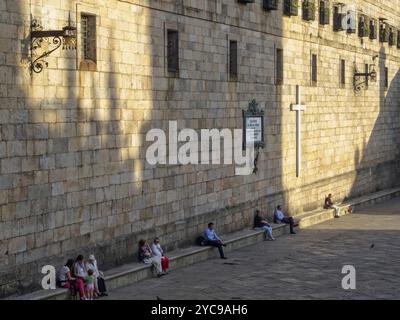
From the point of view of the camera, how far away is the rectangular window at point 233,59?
2806 centimetres

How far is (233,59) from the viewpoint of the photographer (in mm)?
28219

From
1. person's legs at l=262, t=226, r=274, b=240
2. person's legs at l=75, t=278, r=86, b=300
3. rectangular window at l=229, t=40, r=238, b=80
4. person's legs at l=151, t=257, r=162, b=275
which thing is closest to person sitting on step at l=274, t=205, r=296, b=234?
person's legs at l=262, t=226, r=274, b=240

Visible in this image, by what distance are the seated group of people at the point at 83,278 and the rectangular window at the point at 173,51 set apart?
6514 millimetres

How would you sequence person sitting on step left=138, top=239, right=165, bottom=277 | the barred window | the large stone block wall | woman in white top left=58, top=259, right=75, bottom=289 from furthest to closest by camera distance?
the barred window < person sitting on step left=138, top=239, right=165, bottom=277 < woman in white top left=58, top=259, right=75, bottom=289 < the large stone block wall

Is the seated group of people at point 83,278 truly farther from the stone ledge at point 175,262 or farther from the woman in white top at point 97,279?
the stone ledge at point 175,262

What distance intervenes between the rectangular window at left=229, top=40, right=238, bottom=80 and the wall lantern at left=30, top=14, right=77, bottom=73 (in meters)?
9.97

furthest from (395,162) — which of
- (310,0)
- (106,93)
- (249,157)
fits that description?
(106,93)

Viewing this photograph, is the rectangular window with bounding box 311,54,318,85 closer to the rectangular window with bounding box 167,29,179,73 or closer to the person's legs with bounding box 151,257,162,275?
the rectangular window with bounding box 167,29,179,73

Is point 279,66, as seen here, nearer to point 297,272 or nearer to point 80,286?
point 297,272

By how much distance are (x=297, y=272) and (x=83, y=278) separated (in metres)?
6.66

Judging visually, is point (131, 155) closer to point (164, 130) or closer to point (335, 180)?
point (164, 130)

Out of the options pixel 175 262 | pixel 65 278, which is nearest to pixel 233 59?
pixel 175 262

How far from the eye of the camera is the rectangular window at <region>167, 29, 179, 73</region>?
24109 mm

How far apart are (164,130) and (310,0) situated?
42.9 feet
